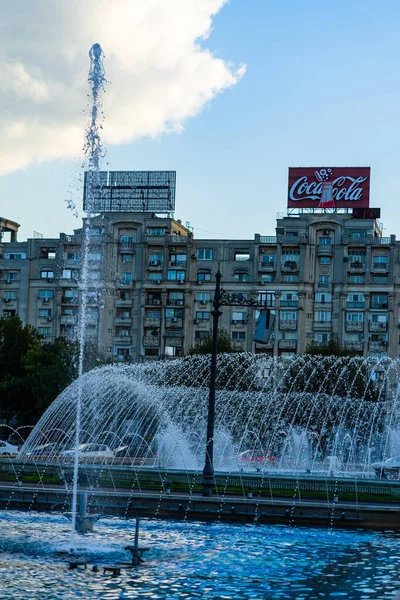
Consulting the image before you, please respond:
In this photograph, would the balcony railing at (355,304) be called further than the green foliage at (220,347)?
Yes

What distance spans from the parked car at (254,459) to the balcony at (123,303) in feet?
136

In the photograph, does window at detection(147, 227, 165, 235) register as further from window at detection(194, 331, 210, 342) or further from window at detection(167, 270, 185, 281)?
window at detection(194, 331, 210, 342)

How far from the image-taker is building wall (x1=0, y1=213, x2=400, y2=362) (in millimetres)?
86500

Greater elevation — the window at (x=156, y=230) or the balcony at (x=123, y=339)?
the window at (x=156, y=230)

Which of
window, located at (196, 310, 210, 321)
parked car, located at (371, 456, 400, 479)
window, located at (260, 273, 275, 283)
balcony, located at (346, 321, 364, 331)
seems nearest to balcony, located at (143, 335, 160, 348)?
window, located at (196, 310, 210, 321)

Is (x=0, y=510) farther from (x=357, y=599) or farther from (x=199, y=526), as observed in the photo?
(x=357, y=599)

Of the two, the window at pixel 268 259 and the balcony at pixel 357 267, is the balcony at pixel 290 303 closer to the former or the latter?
the window at pixel 268 259

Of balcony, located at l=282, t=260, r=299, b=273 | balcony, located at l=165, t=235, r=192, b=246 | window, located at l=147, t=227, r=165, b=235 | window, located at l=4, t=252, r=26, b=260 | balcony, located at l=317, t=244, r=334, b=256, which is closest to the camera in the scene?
balcony, located at l=317, t=244, r=334, b=256

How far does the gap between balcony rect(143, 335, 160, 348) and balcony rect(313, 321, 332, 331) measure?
43.6 feet

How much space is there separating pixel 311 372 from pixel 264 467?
80.2 ft

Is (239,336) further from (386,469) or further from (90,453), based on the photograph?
(386,469)

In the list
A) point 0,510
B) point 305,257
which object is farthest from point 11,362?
point 0,510

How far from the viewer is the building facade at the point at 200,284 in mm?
86500

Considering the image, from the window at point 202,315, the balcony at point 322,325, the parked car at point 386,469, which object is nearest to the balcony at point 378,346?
the balcony at point 322,325
